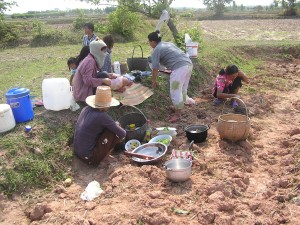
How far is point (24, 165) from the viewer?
4.45 m

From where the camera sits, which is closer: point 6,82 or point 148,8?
point 6,82

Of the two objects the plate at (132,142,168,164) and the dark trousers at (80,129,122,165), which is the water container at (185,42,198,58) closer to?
the plate at (132,142,168,164)

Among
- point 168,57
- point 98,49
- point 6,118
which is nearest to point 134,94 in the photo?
point 168,57

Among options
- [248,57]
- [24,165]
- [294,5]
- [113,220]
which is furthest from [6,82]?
[294,5]

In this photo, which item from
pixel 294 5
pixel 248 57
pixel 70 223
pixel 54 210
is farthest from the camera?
pixel 294 5

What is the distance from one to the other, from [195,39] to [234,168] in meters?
7.03

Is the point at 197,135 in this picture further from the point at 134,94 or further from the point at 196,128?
the point at 134,94

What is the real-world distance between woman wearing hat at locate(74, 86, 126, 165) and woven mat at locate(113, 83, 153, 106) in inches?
61.4

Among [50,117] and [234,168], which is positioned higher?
[50,117]

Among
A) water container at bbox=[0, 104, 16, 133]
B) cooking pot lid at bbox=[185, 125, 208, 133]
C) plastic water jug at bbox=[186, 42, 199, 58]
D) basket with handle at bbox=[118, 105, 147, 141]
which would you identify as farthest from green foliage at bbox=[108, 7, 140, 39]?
water container at bbox=[0, 104, 16, 133]

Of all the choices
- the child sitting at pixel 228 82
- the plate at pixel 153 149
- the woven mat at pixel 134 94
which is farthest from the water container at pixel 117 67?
the plate at pixel 153 149

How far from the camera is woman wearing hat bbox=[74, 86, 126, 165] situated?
453 cm

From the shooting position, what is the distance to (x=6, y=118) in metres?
4.86

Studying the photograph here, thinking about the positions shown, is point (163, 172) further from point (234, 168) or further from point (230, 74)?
point (230, 74)
